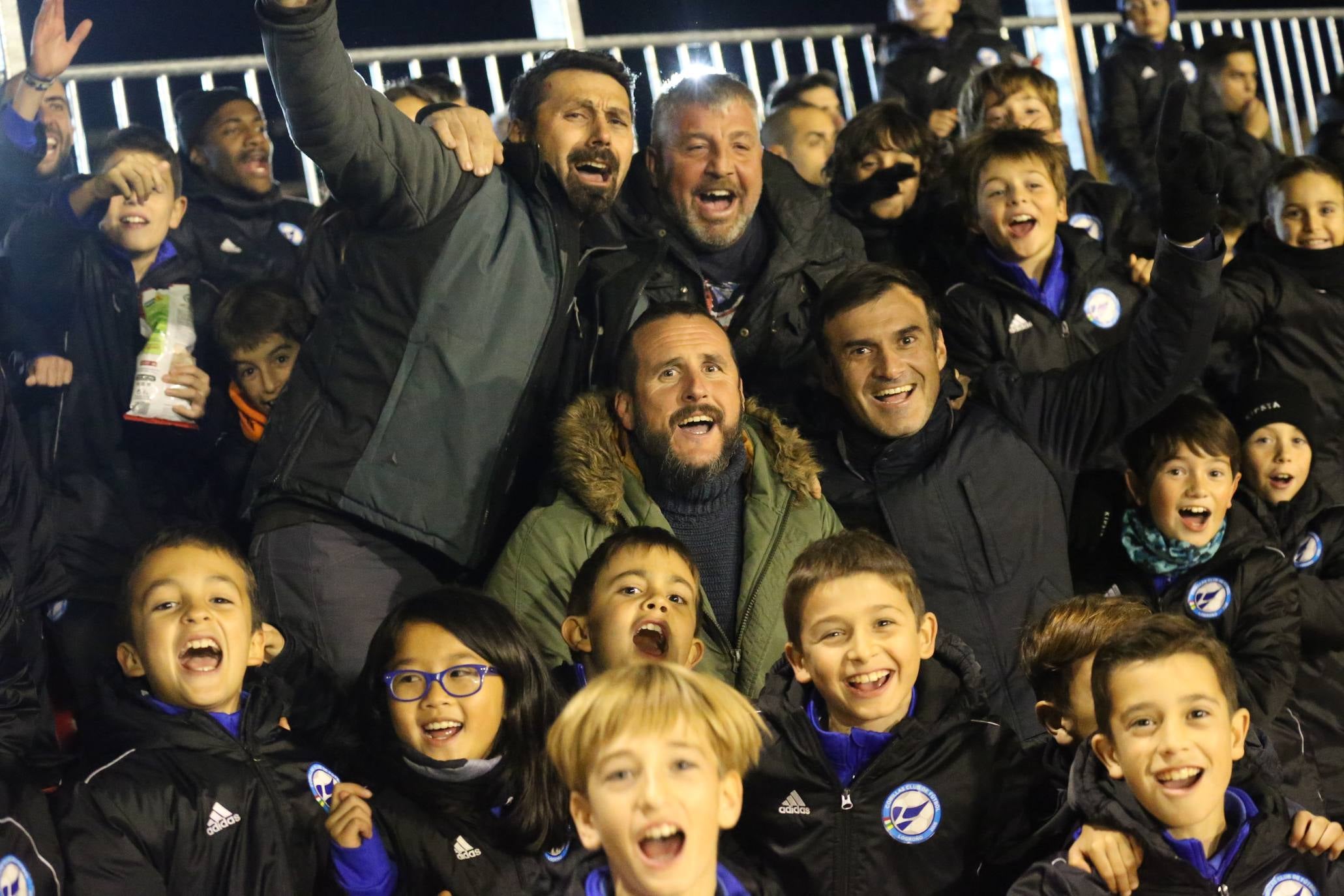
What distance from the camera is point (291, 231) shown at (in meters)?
5.88

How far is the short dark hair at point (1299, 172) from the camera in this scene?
5895 millimetres

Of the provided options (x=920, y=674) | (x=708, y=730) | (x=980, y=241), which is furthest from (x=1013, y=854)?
(x=980, y=241)

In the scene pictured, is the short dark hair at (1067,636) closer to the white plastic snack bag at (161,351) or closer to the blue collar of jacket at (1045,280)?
the blue collar of jacket at (1045,280)

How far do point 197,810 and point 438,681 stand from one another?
1.91 ft

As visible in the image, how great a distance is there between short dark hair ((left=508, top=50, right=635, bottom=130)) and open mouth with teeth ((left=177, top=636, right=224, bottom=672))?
5.96 feet

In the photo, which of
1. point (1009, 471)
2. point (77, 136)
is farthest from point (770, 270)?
point (77, 136)

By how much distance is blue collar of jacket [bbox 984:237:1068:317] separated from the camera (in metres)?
5.26

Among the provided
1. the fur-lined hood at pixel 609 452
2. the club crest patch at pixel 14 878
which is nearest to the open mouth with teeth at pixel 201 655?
the club crest patch at pixel 14 878

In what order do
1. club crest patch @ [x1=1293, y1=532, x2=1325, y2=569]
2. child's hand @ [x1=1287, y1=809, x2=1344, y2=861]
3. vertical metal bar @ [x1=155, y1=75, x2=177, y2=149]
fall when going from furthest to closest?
1. vertical metal bar @ [x1=155, y1=75, x2=177, y2=149]
2. club crest patch @ [x1=1293, y1=532, x2=1325, y2=569]
3. child's hand @ [x1=1287, y1=809, x2=1344, y2=861]

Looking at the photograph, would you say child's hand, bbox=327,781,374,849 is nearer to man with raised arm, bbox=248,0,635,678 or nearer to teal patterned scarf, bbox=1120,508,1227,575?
man with raised arm, bbox=248,0,635,678

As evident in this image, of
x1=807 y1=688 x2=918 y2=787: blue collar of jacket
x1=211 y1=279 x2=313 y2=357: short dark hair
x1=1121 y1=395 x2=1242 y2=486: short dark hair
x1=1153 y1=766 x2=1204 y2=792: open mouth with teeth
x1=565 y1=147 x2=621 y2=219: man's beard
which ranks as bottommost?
x1=1153 y1=766 x2=1204 y2=792: open mouth with teeth

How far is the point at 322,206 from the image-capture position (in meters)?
5.29

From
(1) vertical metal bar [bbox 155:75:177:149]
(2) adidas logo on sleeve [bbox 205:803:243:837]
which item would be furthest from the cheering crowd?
(1) vertical metal bar [bbox 155:75:177:149]

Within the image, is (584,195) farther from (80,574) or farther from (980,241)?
(80,574)
